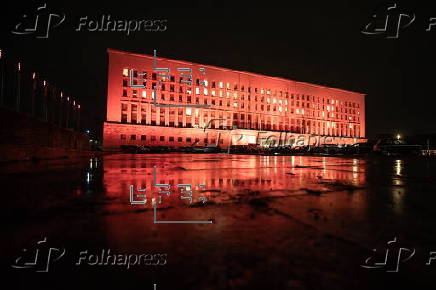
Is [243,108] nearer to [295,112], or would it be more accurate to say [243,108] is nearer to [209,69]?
[209,69]

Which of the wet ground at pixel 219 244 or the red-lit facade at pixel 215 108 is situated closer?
the wet ground at pixel 219 244

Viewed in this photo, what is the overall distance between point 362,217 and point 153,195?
2682 millimetres

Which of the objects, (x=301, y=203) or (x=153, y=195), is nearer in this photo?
(x=301, y=203)

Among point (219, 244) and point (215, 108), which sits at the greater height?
point (215, 108)

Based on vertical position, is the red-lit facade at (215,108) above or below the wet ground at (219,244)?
above

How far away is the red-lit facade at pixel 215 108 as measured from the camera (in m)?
54.3

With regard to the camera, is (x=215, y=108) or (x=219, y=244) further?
(x=215, y=108)

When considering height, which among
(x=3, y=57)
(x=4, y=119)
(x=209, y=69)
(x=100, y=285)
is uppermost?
(x=209, y=69)

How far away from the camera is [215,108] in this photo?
65.0m

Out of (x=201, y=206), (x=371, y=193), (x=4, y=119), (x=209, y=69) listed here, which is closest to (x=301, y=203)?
(x=201, y=206)

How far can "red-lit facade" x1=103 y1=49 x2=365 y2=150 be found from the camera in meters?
54.3

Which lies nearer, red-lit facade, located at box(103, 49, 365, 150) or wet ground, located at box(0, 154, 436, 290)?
wet ground, located at box(0, 154, 436, 290)

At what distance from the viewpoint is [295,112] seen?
78375 millimetres

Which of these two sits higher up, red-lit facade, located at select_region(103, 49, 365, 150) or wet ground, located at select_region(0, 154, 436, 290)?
red-lit facade, located at select_region(103, 49, 365, 150)
